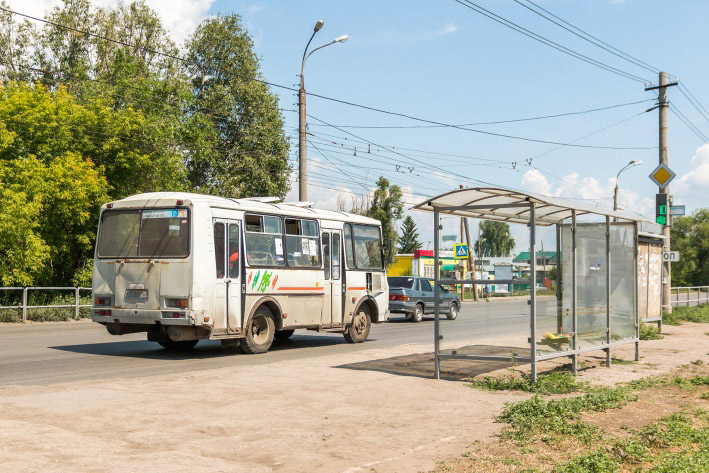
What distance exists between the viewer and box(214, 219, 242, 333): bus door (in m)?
14.8

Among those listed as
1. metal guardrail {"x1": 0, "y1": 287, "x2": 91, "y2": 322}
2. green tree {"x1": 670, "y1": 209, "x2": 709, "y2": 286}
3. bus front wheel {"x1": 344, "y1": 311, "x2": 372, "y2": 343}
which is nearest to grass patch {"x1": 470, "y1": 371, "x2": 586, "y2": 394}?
bus front wheel {"x1": 344, "y1": 311, "x2": 372, "y2": 343}

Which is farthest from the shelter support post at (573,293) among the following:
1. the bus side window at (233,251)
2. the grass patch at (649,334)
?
the grass patch at (649,334)

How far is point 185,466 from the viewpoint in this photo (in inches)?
250

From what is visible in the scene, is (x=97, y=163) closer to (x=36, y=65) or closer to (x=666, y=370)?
(x=36, y=65)

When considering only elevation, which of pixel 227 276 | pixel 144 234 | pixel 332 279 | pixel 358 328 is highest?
pixel 144 234

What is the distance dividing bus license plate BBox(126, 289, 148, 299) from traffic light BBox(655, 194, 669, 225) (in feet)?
56.0

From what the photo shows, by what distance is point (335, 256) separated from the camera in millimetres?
18359

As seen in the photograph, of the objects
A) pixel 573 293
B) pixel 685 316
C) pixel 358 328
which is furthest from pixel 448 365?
pixel 685 316

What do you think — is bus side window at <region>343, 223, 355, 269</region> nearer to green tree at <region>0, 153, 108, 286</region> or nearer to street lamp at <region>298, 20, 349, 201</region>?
street lamp at <region>298, 20, 349, 201</region>

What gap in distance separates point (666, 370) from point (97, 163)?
2671 centimetres

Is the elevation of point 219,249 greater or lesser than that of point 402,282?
greater

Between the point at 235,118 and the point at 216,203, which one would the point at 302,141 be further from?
the point at 235,118

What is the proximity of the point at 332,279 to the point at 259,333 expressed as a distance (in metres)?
2.69

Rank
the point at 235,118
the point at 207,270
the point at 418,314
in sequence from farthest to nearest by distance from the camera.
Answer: the point at 235,118 → the point at 418,314 → the point at 207,270
